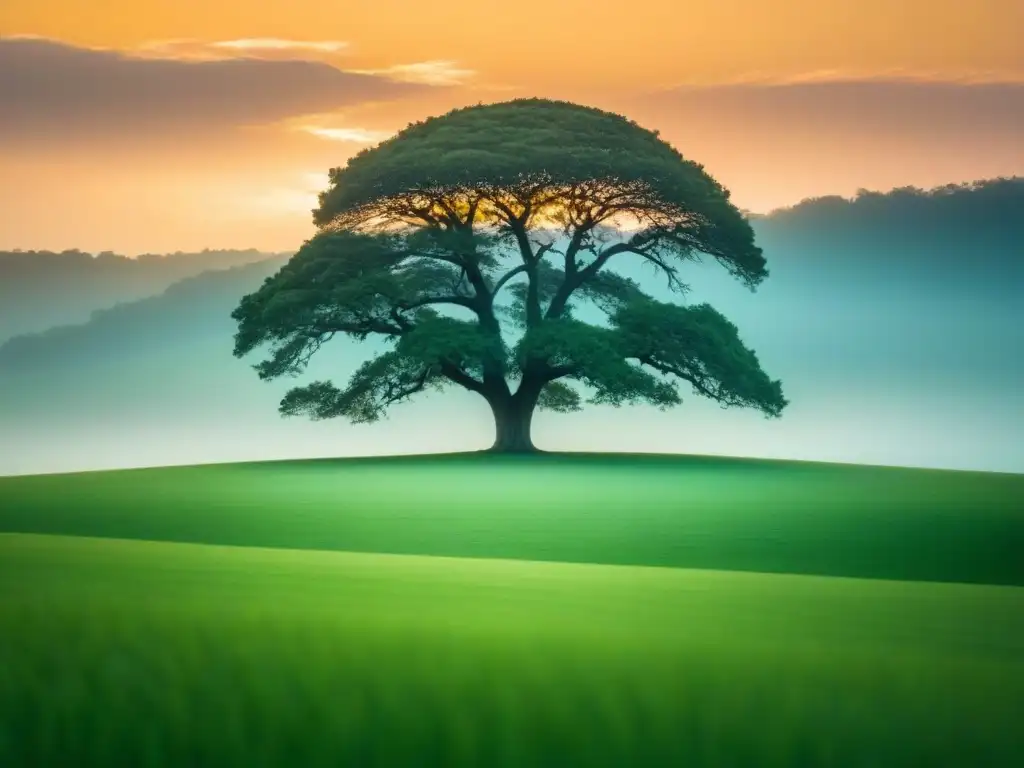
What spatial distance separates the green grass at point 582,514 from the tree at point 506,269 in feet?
8.11

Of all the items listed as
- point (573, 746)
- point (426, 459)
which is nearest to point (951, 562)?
point (573, 746)

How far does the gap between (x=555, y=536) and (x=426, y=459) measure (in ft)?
34.4

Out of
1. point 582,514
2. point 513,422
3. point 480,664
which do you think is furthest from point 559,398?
point 480,664

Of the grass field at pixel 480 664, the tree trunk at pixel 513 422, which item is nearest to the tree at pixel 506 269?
the tree trunk at pixel 513 422

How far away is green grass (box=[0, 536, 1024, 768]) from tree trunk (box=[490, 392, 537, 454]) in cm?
1987

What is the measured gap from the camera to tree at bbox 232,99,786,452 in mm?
23109

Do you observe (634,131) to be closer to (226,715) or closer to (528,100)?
(528,100)

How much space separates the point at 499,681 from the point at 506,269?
2182cm

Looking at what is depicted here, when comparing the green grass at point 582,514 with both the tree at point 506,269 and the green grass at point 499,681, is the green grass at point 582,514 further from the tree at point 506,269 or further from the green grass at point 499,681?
the green grass at point 499,681

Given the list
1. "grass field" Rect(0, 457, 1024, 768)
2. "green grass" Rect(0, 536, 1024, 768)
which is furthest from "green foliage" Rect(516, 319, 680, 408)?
"green grass" Rect(0, 536, 1024, 768)

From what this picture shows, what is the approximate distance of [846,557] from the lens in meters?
13.1

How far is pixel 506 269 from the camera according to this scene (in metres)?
25.5

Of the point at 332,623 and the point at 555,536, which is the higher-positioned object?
the point at 332,623

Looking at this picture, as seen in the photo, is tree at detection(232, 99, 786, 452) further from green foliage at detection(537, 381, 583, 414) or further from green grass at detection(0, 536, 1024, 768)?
green grass at detection(0, 536, 1024, 768)
